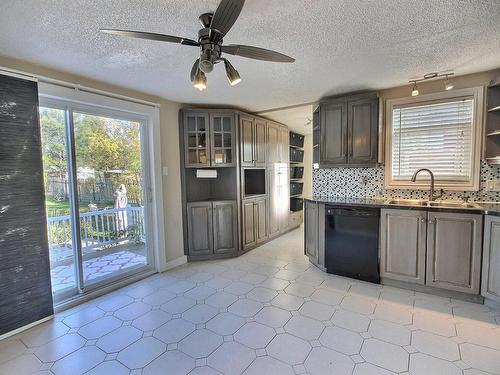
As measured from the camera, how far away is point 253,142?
4223mm

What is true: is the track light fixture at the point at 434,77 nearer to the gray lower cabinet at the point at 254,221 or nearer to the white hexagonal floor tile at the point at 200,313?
the gray lower cabinet at the point at 254,221

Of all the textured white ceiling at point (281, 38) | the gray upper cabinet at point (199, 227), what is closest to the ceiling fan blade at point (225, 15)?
the textured white ceiling at point (281, 38)

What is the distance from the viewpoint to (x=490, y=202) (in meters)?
2.74

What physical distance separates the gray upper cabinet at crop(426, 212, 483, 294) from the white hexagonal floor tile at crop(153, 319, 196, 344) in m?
2.42

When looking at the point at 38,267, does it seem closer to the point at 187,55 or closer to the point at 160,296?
the point at 160,296

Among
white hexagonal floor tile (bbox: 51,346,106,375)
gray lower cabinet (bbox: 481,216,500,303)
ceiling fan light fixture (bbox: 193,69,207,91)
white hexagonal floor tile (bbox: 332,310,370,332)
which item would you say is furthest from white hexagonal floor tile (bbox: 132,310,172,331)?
gray lower cabinet (bbox: 481,216,500,303)

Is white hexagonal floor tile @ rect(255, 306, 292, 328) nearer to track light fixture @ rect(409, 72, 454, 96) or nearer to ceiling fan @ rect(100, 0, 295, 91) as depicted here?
ceiling fan @ rect(100, 0, 295, 91)

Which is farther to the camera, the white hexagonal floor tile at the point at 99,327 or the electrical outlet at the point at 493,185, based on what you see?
the electrical outlet at the point at 493,185

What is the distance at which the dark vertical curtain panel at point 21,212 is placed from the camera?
2.09 m

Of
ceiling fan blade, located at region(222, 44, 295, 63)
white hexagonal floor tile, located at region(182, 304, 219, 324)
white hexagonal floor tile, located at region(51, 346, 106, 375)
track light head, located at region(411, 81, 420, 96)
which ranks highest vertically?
track light head, located at region(411, 81, 420, 96)

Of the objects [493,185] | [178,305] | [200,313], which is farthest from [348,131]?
[178,305]

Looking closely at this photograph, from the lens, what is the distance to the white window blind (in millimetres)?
2854

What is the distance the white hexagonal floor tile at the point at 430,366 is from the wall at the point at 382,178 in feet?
6.27

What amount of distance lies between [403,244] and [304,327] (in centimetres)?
145
